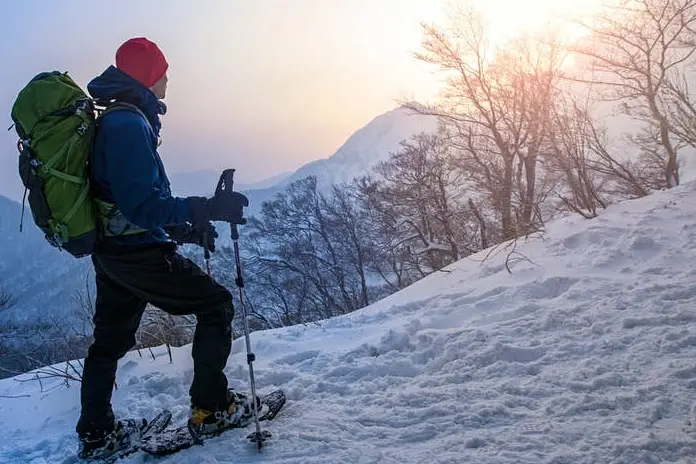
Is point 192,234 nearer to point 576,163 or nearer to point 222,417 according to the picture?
point 222,417

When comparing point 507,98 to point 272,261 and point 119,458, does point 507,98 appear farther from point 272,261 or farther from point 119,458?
point 119,458

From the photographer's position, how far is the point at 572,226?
6.07 metres

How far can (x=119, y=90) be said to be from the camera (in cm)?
264

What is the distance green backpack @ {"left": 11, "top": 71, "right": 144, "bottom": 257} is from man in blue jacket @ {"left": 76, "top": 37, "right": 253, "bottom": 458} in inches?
3.3

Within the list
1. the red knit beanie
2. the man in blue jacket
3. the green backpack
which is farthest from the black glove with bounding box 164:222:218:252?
Result: the red knit beanie

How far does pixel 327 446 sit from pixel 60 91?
2187 mm

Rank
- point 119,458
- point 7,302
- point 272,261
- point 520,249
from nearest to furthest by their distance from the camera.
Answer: point 119,458 → point 520,249 → point 7,302 → point 272,261

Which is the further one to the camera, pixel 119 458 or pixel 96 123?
pixel 119 458

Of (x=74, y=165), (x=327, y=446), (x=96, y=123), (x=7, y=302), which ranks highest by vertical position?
(x=7, y=302)

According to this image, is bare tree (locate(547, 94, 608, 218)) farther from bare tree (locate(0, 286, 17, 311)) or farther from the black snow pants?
bare tree (locate(0, 286, 17, 311))

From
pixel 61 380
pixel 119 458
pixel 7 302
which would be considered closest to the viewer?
pixel 119 458

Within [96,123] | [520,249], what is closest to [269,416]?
[96,123]

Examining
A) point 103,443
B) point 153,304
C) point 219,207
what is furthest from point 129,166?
point 103,443

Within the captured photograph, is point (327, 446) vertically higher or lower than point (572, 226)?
lower
